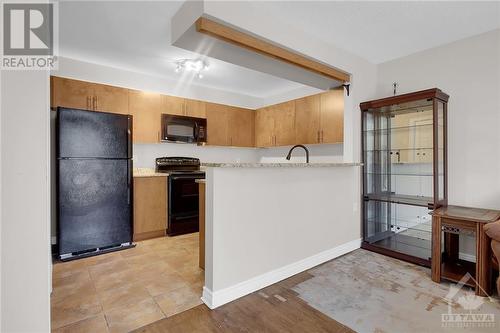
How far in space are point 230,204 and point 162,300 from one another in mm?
935

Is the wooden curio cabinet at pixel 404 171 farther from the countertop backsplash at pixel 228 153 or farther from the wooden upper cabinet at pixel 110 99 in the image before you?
the wooden upper cabinet at pixel 110 99

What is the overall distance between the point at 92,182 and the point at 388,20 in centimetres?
355

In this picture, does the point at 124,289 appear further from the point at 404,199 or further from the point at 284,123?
the point at 284,123

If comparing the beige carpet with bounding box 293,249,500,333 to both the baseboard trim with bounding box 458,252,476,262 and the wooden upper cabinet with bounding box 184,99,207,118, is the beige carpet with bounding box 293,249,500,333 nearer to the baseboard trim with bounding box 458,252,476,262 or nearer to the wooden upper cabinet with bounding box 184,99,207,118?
the baseboard trim with bounding box 458,252,476,262

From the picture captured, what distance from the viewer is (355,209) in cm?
310

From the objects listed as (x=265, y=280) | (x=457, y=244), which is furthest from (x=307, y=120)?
(x=265, y=280)

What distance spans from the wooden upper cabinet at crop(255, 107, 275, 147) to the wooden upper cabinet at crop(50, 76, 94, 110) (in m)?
2.89

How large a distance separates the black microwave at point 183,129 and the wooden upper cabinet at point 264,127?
1208 millimetres

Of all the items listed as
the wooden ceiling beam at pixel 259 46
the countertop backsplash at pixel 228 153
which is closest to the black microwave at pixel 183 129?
the countertop backsplash at pixel 228 153

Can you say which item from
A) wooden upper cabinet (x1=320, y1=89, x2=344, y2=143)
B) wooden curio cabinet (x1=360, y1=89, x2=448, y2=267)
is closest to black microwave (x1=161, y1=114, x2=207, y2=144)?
wooden upper cabinet (x1=320, y1=89, x2=344, y2=143)

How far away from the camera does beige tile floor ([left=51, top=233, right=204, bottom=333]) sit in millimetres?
1735

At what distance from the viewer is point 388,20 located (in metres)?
2.36

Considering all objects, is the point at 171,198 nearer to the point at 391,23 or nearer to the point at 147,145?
the point at 147,145

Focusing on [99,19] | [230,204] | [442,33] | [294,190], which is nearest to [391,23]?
[442,33]
